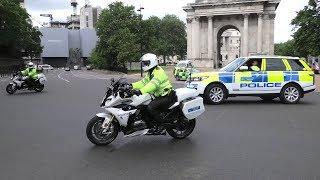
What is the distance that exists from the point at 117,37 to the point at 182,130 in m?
67.4

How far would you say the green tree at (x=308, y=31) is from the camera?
201 ft

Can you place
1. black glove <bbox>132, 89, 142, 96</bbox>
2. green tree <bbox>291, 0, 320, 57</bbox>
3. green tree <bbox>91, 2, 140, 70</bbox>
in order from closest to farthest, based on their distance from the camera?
black glove <bbox>132, 89, 142, 96</bbox>
green tree <bbox>291, 0, 320, 57</bbox>
green tree <bbox>91, 2, 140, 70</bbox>

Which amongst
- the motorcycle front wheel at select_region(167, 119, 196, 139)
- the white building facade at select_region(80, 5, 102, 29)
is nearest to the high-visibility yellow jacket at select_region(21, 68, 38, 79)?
the motorcycle front wheel at select_region(167, 119, 196, 139)

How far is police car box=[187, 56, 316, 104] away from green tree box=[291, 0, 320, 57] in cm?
4657

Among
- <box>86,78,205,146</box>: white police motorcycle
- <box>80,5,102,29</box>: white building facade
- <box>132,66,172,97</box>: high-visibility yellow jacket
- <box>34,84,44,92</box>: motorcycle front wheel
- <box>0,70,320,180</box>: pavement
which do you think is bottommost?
<box>0,70,320,180</box>: pavement

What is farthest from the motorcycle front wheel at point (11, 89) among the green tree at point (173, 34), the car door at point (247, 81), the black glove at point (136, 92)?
the green tree at point (173, 34)

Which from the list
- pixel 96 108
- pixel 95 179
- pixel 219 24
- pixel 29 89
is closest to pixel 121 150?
pixel 95 179

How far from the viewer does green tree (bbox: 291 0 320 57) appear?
6138cm

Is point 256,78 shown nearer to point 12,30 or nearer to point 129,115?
point 129,115

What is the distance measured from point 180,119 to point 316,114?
6.13 meters

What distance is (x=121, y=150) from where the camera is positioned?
8.30 metres

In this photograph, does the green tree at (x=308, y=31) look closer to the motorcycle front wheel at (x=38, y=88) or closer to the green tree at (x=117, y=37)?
the green tree at (x=117, y=37)

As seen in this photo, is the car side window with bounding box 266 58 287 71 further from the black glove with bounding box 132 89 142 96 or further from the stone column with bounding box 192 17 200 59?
the stone column with bounding box 192 17 200 59

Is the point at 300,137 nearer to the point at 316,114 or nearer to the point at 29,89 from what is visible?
the point at 316,114
